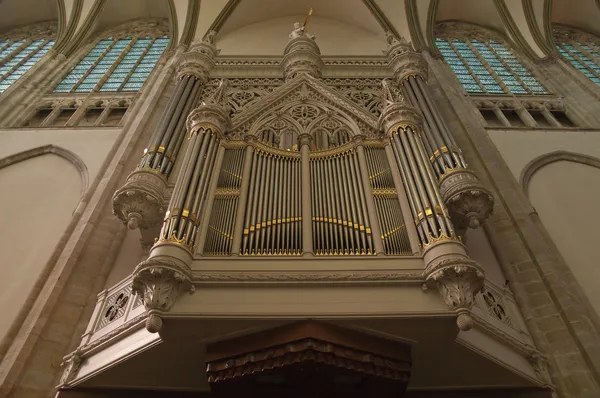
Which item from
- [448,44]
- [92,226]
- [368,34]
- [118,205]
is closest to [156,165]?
[118,205]

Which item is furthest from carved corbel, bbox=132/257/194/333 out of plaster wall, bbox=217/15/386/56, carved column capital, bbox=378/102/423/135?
plaster wall, bbox=217/15/386/56

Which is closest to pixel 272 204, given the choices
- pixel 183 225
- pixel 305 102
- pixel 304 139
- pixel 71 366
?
pixel 183 225

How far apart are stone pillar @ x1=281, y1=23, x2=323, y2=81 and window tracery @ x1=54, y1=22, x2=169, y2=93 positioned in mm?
4459

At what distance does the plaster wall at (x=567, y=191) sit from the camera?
8539mm

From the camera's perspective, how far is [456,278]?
543cm

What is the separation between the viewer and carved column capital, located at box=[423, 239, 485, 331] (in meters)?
5.29

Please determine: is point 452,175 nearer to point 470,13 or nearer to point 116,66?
point 116,66

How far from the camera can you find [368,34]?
51.1 ft

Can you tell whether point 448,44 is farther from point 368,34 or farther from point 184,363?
point 184,363

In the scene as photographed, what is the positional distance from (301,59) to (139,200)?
5.18 metres

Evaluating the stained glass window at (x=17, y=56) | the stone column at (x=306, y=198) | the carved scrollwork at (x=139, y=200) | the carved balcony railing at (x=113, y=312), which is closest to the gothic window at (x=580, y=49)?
the stone column at (x=306, y=198)

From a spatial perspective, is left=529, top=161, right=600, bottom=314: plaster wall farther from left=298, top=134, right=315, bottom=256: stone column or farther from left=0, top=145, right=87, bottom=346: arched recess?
left=0, top=145, right=87, bottom=346: arched recess

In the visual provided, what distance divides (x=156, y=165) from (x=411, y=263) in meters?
3.85

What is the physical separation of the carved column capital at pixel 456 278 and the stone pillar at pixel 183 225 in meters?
2.56
